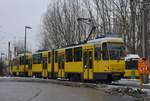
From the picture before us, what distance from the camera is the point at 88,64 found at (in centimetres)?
3688

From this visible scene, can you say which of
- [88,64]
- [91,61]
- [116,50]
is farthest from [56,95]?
[88,64]

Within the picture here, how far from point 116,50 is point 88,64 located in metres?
3.33

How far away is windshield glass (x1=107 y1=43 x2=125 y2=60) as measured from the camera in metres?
34.4

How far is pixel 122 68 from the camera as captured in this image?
34.7 meters

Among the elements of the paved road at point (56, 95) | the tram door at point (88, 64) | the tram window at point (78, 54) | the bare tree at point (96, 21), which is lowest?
the paved road at point (56, 95)

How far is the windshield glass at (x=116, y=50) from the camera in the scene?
113 ft

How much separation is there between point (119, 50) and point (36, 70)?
22724mm

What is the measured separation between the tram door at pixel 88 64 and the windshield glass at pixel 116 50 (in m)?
2.41

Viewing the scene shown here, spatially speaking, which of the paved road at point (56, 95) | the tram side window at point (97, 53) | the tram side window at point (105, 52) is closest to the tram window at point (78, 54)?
the tram side window at point (97, 53)

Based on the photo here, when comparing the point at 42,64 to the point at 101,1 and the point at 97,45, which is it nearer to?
the point at 101,1

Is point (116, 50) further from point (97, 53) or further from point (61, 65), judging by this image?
point (61, 65)

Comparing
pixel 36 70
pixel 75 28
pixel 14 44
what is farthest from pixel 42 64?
pixel 14 44

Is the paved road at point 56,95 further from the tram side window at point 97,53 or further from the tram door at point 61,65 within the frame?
the tram door at point 61,65

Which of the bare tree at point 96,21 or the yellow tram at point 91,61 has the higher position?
the bare tree at point 96,21
